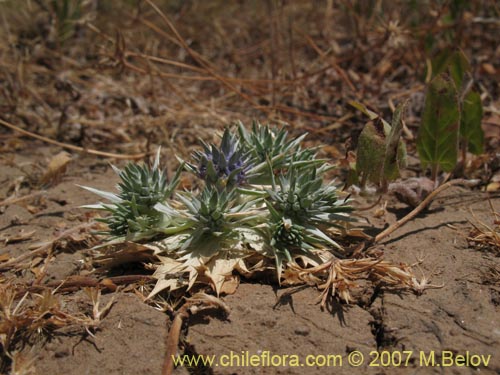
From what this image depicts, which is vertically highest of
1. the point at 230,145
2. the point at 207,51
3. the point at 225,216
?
the point at 230,145

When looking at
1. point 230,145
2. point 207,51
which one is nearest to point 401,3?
point 207,51

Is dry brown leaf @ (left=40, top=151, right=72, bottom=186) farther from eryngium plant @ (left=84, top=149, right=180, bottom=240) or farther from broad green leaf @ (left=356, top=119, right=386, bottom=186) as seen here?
broad green leaf @ (left=356, top=119, right=386, bottom=186)

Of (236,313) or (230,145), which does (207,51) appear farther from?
(236,313)

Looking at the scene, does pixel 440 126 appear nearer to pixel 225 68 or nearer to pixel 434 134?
pixel 434 134

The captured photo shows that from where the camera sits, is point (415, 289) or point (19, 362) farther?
point (415, 289)

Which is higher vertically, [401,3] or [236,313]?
[401,3]

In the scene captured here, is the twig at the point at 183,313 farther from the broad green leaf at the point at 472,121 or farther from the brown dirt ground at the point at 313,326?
the broad green leaf at the point at 472,121

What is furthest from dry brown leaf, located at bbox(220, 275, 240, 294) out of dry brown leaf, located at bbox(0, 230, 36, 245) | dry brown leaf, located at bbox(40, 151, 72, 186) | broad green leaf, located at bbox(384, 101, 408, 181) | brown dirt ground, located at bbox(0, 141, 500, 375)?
dry brown leaf, located at bbox(40, 151, 72, 186)
